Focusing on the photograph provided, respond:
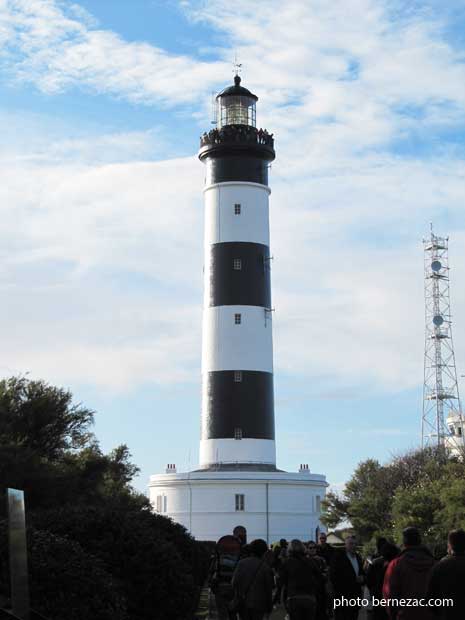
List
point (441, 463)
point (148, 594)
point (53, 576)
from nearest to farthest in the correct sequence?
point (53, 576) → point (148, 594) → point (441, 463)

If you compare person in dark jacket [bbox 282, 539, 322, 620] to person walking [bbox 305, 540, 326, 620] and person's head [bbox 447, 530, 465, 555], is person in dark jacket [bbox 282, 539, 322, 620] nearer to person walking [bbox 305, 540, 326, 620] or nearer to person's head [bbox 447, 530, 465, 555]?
person walking [bbox 305, 540, 326, 620]

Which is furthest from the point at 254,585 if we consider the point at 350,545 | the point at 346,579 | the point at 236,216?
the point at 236,216

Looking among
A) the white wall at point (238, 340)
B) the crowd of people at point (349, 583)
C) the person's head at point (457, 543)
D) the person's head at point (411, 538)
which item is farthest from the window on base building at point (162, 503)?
the person's head at point (457, 543)

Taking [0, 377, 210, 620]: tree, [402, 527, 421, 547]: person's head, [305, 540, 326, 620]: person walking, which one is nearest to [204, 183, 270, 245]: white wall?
Answer: [0, 377, 210, 620]: tree

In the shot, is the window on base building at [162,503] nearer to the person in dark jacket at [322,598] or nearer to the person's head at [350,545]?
the person in dark jacket at [322,598]

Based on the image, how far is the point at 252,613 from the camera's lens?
13328mm

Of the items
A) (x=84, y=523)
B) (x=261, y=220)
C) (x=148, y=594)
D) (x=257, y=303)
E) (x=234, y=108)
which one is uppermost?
(x=234, y=108)

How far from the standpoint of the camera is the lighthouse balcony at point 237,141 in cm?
4778

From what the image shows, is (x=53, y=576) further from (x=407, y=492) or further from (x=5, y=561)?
(x=407, y=492)

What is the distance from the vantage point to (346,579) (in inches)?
583

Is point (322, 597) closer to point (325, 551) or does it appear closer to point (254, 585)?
point (254, 585)

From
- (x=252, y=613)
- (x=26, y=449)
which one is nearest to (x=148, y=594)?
(x=252, y=613)

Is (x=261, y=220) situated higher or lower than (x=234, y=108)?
lower

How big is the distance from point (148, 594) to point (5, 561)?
165 inches
